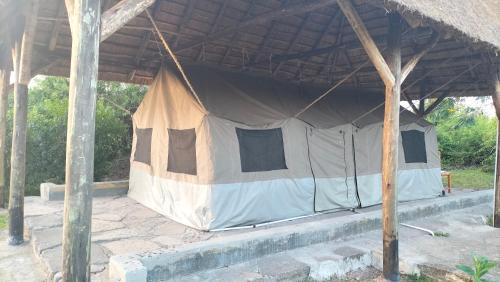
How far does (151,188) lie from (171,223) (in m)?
1.16

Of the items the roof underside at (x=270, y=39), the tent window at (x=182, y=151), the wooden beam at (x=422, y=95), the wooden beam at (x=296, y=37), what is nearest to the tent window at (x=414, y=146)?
the wooden beam at (x=422, y=95)

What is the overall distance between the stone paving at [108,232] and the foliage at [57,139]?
5.66ft

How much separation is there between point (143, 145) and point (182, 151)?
1.49m

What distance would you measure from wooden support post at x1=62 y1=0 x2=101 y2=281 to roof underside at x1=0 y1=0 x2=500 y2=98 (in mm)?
2137

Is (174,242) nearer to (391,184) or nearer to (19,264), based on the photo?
(19,264)

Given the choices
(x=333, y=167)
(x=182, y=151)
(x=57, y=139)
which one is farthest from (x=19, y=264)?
(x=57, y=139)

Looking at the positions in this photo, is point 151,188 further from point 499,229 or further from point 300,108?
point 499,229

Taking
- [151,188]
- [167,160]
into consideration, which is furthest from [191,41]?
[151,188]

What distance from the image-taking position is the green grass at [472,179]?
9.28 m

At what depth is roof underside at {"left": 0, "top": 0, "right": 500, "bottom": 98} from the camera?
178 inches

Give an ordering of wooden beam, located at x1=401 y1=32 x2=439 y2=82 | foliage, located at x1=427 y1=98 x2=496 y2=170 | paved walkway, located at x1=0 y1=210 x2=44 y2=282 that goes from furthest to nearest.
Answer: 1. foliage, located at x1=427 y1=98 x2=496 y2=170
2. wooden beam, located at x1=401 y1=32 x2=439 y2=82
3. paved walkway, located at x1=0 y1=210 x2=44 y2=282

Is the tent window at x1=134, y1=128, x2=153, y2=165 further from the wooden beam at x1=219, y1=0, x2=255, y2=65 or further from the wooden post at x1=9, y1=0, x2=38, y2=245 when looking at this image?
the wooden post at x1=9, y1=0, x2=38, y2=245

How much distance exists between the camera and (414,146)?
731cm

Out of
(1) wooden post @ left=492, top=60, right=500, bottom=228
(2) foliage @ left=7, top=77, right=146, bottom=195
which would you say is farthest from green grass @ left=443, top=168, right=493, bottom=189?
(2) foliage @ left=7, top=77, right=146, bottom=195
